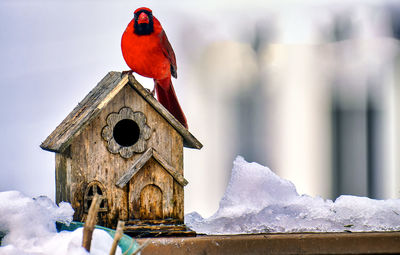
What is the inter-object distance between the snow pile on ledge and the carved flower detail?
30cm

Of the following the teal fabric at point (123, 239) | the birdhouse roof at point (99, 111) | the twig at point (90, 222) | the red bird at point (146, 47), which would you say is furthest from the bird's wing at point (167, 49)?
the twig at point (90, 222)

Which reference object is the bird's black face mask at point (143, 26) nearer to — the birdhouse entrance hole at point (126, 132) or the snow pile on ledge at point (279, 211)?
the birdhouse entrance hole at point (126, 132)

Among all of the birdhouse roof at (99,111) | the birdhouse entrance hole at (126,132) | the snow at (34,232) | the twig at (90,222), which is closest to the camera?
the twig at (90,222)

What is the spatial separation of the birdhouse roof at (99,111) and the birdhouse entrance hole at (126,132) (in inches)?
3.7

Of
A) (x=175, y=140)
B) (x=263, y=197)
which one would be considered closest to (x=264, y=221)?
(x=263, y=197)

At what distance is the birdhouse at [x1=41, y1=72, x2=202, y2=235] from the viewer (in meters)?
1.54

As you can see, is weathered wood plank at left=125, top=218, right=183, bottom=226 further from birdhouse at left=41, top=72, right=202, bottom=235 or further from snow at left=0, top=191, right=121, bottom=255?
snow at left=0, top=191, right=121, bottom=255

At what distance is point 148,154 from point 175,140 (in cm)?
9

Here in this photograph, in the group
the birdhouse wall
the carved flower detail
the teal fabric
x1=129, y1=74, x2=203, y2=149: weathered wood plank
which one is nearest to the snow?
the teal fabric

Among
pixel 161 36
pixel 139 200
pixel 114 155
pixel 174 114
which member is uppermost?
pixel 161 36

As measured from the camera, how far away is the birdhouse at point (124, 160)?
154 cm

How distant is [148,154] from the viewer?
158 centimetres

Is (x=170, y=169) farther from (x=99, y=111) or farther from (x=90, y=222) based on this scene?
(x=90, y=222)

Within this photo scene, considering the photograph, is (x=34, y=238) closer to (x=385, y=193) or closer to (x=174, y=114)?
(x=174, y=114)
